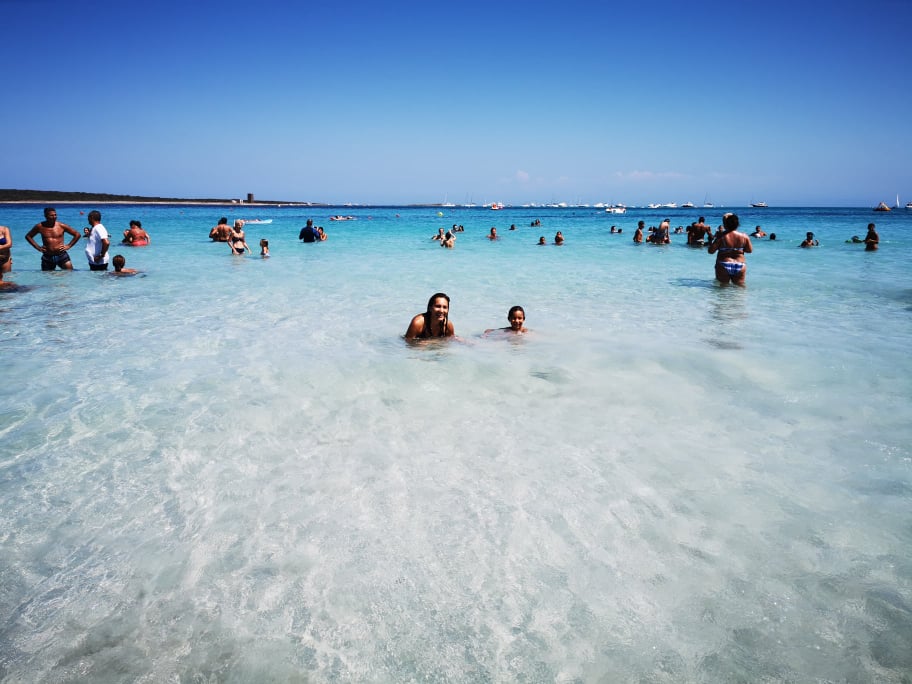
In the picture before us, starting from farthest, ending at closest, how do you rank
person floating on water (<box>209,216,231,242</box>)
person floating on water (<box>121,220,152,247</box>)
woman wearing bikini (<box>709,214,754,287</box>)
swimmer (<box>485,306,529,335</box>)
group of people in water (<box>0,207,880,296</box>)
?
person floating on water (<box>209,216,231,242</box>), person floating on water (<box>121,220,152,247</box>), woman wearing bikini (<box>709,214,754,287</box>), swimmer (<box>485,306,529,335</box>), group of people in water (<box>0,207,880,296</box>)

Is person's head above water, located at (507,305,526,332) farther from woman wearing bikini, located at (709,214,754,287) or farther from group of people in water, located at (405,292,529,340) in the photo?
woman wearing bikini, located at (709,214,754,287)

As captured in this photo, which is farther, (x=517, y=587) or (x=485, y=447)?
(x=485, y=447)

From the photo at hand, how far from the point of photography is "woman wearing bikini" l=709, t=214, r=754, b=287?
1266 cm

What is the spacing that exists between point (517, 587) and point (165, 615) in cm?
175

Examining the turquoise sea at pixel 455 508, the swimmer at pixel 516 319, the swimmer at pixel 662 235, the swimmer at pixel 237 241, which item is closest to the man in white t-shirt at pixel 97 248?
the swimmer at pixel 237 241

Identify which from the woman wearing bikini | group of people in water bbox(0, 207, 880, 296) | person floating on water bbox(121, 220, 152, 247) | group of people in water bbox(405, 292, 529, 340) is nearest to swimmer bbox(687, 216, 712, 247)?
group of people in water bbox(0, 207, 880, 296)

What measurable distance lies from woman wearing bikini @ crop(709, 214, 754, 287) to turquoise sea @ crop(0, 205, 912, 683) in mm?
5494

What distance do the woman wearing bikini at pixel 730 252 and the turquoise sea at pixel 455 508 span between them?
549 cm

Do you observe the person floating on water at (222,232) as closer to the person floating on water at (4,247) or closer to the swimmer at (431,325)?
the person floating on water at (4,247)

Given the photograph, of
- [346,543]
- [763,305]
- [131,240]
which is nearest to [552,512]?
[346,543]

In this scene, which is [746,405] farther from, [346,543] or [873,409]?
[346,543]

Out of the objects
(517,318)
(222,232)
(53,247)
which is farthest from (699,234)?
(53,247)

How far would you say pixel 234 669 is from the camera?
88.1 inches

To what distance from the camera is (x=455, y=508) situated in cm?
340
